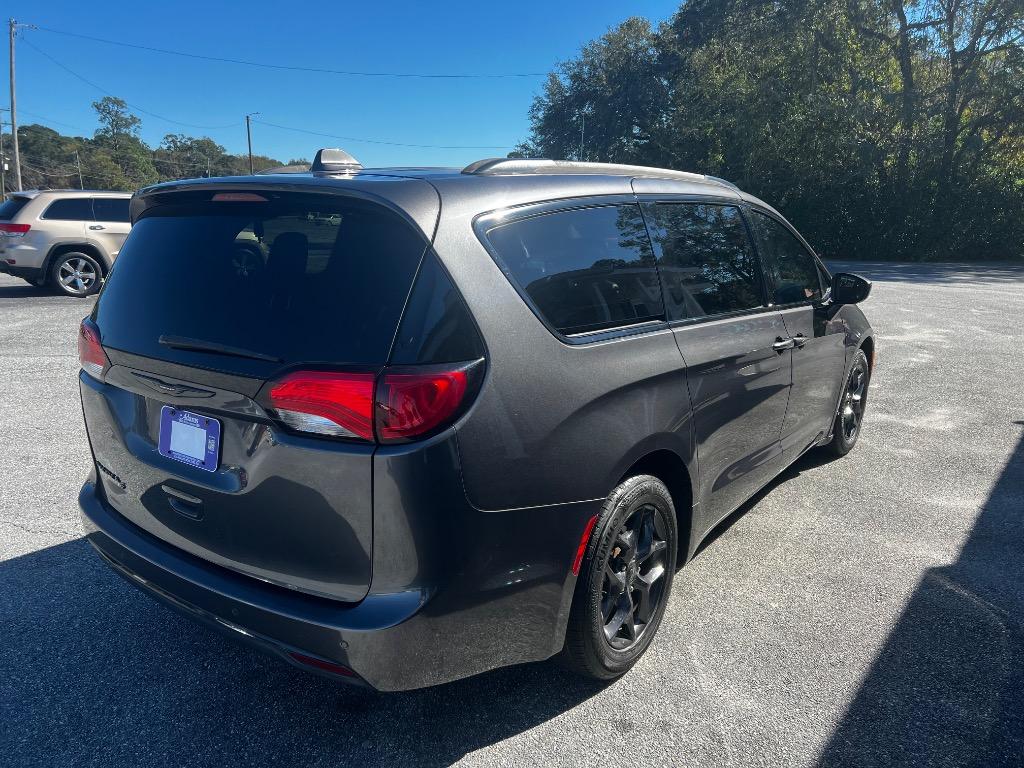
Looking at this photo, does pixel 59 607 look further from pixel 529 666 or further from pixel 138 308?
pixel 529 666

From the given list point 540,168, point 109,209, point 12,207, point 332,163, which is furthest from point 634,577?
point 12,207

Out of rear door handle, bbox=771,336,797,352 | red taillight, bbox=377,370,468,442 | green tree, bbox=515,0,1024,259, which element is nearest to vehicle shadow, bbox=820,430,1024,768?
rear door handle, bbox=771,336,797,352

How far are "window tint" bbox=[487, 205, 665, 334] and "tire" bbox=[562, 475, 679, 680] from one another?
23.5 inches

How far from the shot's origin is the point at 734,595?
11.1 feet

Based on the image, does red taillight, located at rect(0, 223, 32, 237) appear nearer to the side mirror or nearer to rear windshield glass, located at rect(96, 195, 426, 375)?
rear windshield glass, located at rect(96, 195, 426, 375)

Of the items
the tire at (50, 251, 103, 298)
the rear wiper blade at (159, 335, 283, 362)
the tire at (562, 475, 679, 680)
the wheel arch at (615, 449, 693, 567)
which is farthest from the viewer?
the tire at (50, 251, 103, 298)

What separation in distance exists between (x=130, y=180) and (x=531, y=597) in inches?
4661

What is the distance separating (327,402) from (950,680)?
244 cm

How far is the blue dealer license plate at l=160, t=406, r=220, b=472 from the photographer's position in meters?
2.23

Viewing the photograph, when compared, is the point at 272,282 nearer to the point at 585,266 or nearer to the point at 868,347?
the point at 585,266

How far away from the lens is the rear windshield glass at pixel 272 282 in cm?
208

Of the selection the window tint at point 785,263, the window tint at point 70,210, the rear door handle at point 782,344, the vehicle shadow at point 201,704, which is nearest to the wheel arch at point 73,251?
the window tint at point 70,210

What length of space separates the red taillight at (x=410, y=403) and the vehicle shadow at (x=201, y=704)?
1.10 metres

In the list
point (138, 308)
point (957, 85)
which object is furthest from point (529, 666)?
point (957, 85)
